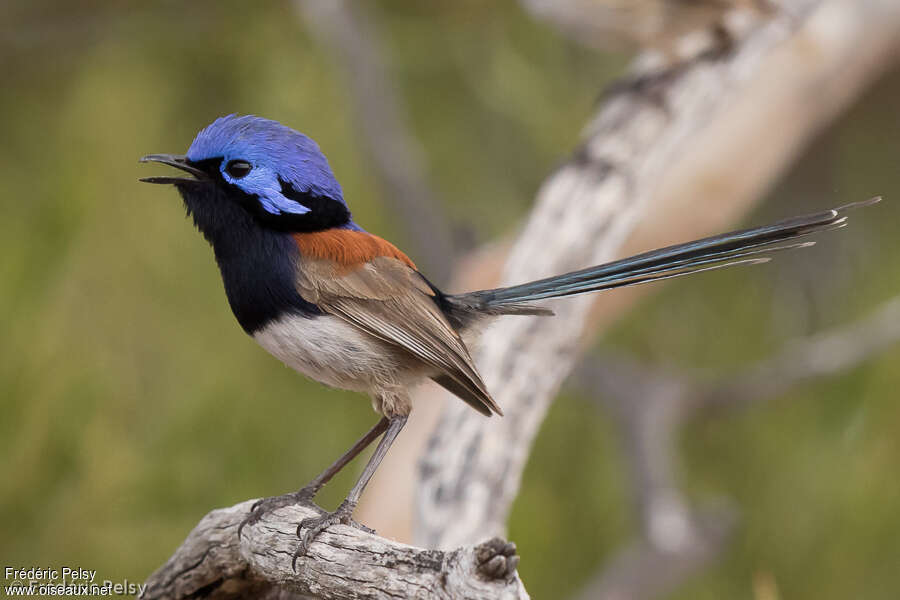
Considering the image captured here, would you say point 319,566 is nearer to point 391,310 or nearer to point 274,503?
point 274,503

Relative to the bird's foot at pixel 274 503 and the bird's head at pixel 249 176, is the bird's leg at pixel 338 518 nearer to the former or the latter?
the bird's foot at pixel 274 503

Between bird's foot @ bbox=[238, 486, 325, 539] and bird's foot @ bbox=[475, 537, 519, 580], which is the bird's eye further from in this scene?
bird's foot @ bbox=[475, 537, 519, 580]

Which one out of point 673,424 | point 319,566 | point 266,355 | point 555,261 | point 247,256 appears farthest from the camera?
point 673,424

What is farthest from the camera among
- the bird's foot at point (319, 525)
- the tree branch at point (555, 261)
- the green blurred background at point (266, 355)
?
the green blurred background at point (266, 355)

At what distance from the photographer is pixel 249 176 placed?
55.9 inches

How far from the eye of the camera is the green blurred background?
2.28 metres

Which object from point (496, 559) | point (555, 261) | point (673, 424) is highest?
point (673, 424)

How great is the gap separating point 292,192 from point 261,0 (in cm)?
297

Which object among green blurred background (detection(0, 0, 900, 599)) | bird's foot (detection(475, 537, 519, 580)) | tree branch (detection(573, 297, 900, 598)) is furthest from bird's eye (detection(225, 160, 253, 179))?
tree branch (detection(573, 297, 900, 598))

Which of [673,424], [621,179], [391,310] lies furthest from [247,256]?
[673,424]

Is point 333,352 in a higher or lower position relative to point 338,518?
higher

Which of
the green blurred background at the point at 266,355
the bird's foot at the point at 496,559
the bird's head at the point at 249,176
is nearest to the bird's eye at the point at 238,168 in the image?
the bird's head at the point at 249,176

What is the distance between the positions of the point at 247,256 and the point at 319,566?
426 millimetres

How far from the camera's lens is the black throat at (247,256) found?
55.1 inches
